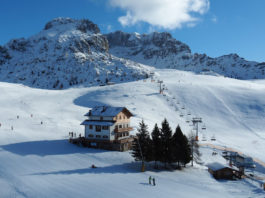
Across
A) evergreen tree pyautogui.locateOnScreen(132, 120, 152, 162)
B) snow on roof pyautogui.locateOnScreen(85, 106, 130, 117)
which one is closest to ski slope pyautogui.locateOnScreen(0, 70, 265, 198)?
evergreen tree pyautogui.locateOnScreen(132, 120, 152, 162)

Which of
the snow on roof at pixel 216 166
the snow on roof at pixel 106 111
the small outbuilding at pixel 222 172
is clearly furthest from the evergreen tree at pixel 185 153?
the snow on roof at pixel 106 111

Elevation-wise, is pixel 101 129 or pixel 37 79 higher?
pixel 37 79

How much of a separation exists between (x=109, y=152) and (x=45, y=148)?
11.0 metres

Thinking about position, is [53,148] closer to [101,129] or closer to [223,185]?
[101,129]

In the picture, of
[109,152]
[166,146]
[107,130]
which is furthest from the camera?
[107,130]

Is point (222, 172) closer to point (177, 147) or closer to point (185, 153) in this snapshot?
point (185, 153)

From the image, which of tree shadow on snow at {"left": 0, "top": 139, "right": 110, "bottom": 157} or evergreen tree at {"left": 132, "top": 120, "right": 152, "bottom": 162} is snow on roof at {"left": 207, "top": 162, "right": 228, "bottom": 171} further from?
tree shadow on snow at {"left": 0, "top": 139, "right": 110, "bottom": 157}

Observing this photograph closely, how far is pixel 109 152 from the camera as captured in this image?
133 feet

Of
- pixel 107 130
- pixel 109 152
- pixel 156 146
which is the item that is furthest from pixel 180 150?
pixel 107 130

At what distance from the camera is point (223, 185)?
33.7m

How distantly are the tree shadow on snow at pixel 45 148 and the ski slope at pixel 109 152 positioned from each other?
0.48 ft

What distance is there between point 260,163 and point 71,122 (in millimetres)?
44354

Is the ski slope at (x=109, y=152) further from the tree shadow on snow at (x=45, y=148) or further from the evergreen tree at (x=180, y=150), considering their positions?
the evergreen tree at (x=180, y=150)

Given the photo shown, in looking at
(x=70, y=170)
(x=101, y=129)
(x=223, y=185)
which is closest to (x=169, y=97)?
(x=101, y=129)
